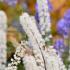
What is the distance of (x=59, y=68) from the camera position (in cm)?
103

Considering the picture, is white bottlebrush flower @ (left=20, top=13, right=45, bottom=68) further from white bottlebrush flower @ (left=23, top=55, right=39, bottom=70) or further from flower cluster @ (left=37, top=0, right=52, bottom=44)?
flower cluster @ (left=37, top=0, right=52, bottom=44)

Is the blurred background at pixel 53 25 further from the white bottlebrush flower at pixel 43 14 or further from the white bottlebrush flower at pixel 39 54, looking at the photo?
the white bottlebrush flower at pixel 39 54

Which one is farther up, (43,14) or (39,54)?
(43,14)

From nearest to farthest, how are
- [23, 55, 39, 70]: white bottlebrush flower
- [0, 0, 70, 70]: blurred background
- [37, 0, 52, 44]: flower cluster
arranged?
[23, 55, 39, 70]: white bottlebrush flower, [37, 0, 52, 44]: flower cluster, [0, 0, 70, 70]: blurred background

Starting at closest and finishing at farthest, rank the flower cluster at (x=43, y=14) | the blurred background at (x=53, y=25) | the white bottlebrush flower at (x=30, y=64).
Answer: the white bottlebrush flower at (x=30, y=64) → the flower cluster at (x=43, y=14) → the blurred background at (x=53, y=25)

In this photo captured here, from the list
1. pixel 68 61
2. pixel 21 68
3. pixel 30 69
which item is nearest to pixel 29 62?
pixel 30 69

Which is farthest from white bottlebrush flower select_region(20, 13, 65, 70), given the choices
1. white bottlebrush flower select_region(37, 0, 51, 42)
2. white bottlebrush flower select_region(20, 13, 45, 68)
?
white bottlebrush flower select_region(37, 0, 51, 42)

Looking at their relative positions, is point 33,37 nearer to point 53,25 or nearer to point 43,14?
point 43,14

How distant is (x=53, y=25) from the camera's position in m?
3.18

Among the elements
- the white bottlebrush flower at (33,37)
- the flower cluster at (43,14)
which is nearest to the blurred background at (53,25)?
the flower cluster at (43,14)

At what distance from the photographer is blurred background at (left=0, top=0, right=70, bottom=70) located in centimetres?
162

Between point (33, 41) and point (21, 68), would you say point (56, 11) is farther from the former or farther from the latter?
point (33, 41)

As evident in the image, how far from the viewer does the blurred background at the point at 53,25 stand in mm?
1622

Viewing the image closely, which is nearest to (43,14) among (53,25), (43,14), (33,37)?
(43,14)
